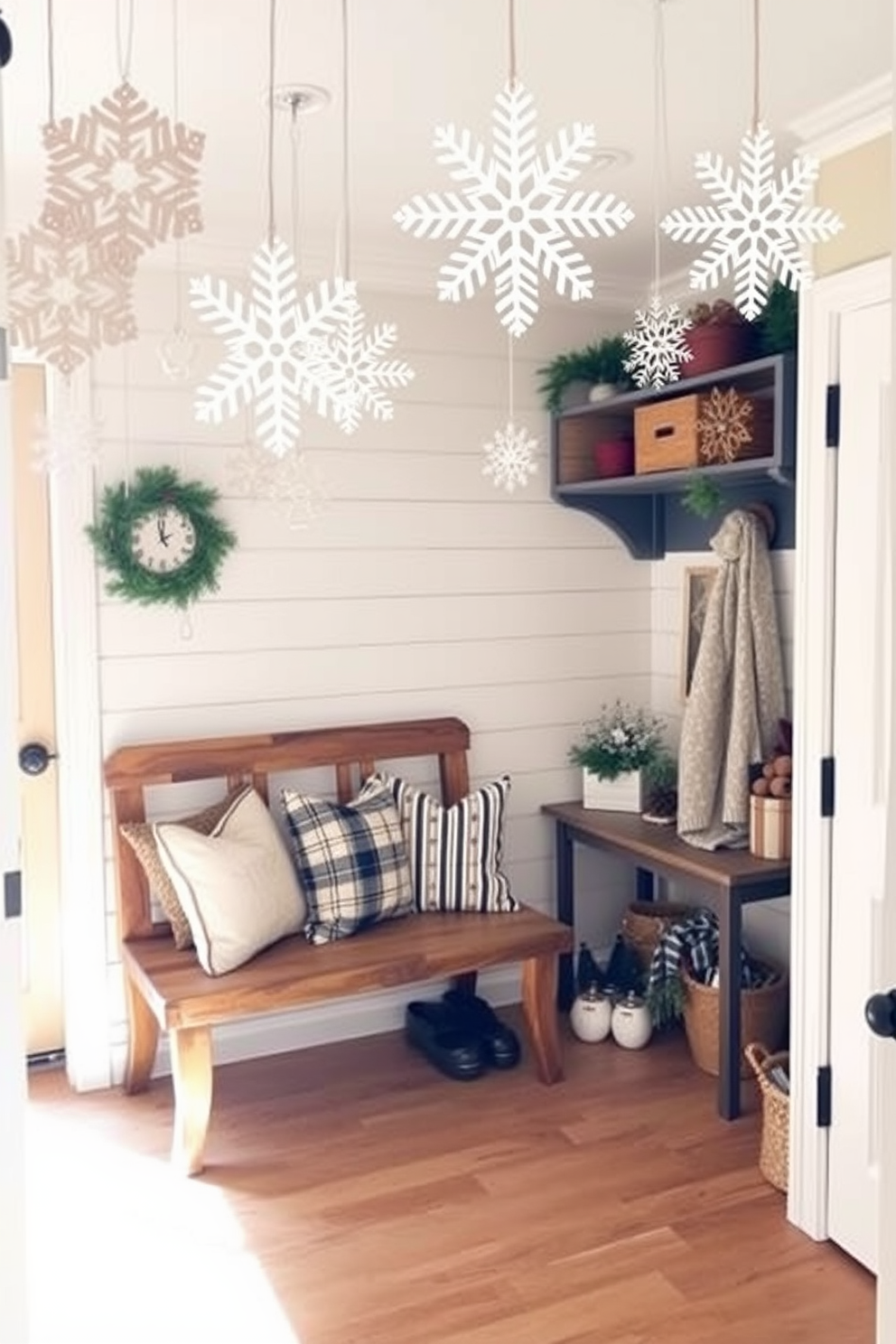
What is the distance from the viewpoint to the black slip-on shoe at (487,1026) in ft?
11.3

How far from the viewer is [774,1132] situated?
2783 mm

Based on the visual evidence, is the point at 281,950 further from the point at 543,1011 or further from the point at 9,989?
the point at 9,989

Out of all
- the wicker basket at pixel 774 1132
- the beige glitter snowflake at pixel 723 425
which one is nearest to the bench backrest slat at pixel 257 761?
the beige glitter snowflake at pixel 723 425

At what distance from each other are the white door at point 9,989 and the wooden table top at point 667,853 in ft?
6.53

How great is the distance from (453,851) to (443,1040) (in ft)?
1.85

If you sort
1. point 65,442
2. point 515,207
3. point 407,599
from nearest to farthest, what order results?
point 515,207 < point 65,442 < point 407,599

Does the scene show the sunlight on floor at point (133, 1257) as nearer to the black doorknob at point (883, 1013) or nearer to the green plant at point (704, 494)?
the black doorknob at point (883, 1013)

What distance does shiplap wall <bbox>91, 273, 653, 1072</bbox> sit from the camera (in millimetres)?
3328

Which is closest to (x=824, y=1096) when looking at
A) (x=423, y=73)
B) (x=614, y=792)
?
(x=614, y=792)

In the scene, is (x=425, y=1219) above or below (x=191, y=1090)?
below

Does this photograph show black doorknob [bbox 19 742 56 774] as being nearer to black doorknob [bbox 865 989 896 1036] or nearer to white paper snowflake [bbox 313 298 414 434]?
white paper snowflake [bbox 313 298 414 434]

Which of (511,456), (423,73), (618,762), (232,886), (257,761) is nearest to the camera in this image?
(511,456)

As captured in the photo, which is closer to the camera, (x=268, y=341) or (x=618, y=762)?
(x=268, y=341)

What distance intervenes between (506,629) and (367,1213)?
1839 millimetres
